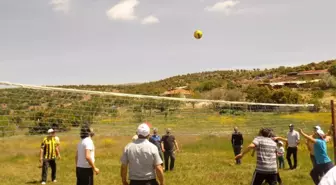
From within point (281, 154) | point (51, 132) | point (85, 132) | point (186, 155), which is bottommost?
point (186, 155)

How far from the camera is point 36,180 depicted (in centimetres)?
1438

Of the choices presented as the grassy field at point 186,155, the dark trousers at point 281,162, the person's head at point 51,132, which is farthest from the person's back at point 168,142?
the person's head at point 51,132

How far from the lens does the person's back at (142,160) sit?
6.25 m

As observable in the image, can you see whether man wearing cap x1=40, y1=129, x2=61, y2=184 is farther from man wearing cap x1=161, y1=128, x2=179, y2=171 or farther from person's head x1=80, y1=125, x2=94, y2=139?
person's head x1=80, y1=125, x2=94, y2=139

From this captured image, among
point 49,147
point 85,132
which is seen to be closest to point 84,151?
point 85,132

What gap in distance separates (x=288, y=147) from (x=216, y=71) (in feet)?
355

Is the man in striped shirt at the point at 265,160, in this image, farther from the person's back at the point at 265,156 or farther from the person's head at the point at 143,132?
the person's head at the point at 143,132

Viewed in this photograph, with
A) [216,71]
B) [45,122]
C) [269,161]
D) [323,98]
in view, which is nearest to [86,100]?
[45,122]

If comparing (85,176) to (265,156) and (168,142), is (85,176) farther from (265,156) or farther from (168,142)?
(168,142)

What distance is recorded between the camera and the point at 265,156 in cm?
806

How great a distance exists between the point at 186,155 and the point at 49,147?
11.1 metres

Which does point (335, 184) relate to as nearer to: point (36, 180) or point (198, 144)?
point (36, 180)

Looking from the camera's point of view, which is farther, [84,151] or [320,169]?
[320,169]

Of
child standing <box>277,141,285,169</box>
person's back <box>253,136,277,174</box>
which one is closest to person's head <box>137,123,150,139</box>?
person's back <box>253,136,277,174</box>
